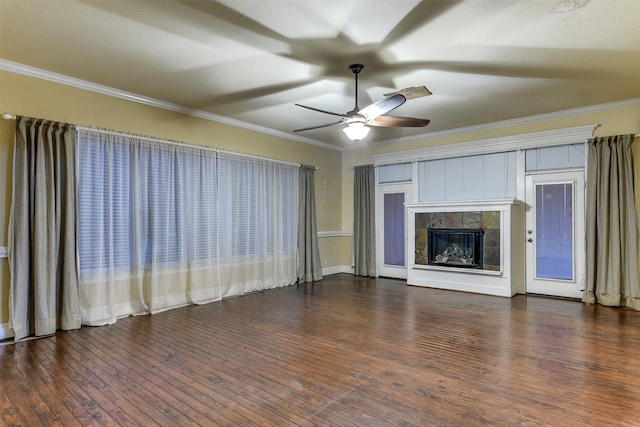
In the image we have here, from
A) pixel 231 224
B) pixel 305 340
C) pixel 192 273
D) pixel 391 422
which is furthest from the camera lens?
pixel 231 224

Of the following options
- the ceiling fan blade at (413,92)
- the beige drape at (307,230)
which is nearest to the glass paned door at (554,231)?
the ceiling fan blade at (413,92)

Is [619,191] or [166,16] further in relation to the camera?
[619,191]

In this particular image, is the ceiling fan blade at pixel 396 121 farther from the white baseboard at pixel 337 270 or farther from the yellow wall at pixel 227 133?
the white baseboard at pixel 337 270

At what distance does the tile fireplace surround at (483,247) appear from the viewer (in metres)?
5.46

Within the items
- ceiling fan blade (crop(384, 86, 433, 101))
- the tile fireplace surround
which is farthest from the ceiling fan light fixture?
the tile fireplace surround

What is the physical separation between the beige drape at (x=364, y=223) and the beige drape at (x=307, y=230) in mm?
964

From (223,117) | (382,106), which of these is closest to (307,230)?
(223,117)

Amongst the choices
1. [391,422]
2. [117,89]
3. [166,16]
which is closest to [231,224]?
[117,89]

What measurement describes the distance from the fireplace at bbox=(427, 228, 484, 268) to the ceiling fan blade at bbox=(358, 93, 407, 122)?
3267 mm

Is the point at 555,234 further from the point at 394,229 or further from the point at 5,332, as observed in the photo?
the point at 5,332

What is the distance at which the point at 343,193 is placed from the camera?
25.9 feet

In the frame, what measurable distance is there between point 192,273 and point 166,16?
3.38m

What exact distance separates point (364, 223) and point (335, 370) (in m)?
4.69

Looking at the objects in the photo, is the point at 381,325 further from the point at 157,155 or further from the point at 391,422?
the point at 157,155
